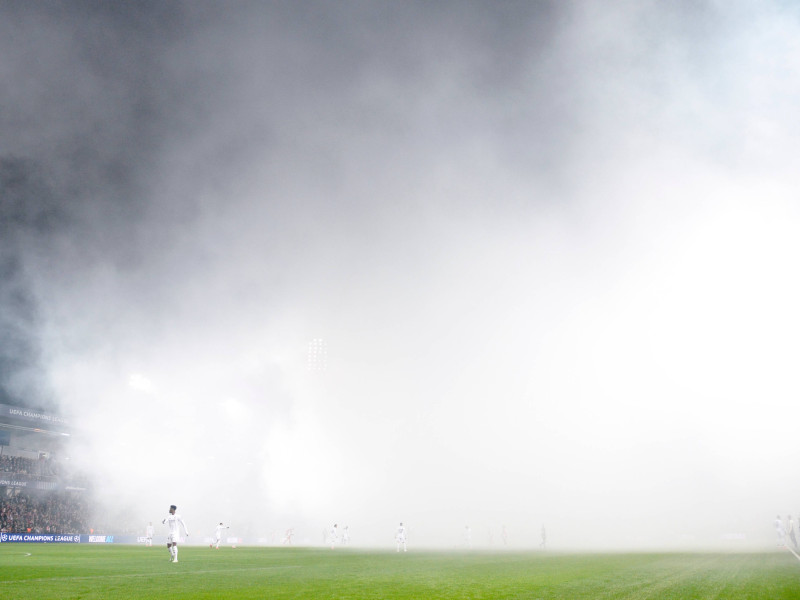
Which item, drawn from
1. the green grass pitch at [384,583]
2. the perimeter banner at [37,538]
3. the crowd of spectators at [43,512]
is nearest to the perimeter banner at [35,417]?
the crowd of spectators at [43,512]

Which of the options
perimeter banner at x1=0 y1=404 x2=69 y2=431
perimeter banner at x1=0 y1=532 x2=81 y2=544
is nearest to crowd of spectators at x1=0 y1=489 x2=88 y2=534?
perimeter banner at x1=0 y1=532 x2=81 y2=544

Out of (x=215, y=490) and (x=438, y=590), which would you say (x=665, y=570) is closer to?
(x=438, y=590)

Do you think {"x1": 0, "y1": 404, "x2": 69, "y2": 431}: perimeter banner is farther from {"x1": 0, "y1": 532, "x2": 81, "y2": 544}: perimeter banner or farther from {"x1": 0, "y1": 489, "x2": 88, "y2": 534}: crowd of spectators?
{"x1": 0, "y1": 532, "x2": 81, "y2": 544}: perimeter banner

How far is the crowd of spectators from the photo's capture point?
159 ft

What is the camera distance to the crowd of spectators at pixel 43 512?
159 ft

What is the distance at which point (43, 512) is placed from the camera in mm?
53250

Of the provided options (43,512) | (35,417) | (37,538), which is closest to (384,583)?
(37,538)

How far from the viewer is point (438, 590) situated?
12391mm

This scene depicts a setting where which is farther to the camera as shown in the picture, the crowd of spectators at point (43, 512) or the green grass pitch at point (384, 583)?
the crowd of spectators at point (43, 512)

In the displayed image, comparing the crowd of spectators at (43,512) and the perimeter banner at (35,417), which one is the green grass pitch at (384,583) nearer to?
the crowd of spectators at (43,512)

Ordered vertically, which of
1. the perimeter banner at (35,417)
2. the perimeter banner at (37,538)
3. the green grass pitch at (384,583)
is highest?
the perimeter banner at (35,417)

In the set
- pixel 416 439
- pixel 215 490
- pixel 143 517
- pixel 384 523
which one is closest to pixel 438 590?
pixel 143 517

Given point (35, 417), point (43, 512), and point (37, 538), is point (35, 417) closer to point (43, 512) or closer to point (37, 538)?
point (43, 512)

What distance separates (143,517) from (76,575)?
50860 millimetres
